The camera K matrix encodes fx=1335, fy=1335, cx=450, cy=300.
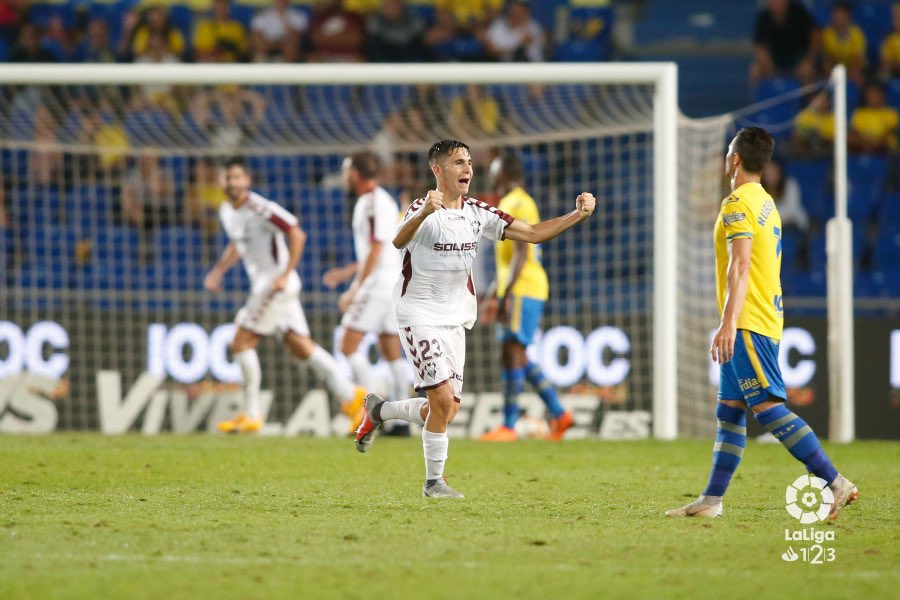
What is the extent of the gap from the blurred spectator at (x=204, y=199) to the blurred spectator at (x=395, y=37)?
341cm

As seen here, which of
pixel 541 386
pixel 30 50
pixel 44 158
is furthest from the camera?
pixel 30 50

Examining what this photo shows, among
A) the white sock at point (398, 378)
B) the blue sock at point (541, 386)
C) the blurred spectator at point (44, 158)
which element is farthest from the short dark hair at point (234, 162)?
the blurred spectator at point (44, 158)

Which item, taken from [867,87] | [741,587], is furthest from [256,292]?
[867,87]

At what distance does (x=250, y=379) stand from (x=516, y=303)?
8.11 ft

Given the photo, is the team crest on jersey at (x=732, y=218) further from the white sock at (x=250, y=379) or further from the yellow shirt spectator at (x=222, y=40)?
the yellow shirt spectator at (x=222, y=40)

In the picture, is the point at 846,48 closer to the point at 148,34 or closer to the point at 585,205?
the point at 148,34

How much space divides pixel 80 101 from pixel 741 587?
13359 mm

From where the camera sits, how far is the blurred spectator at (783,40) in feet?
57.9

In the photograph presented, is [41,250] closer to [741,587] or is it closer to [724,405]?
[724,405]

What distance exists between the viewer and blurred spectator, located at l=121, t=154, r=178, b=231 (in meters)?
15.2

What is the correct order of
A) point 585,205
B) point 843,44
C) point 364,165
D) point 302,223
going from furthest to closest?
point 843,44 < point 302,223 < point 364,165 < point 585,205

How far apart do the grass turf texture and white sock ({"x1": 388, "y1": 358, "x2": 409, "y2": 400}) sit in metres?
1.76

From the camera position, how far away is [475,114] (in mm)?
15906

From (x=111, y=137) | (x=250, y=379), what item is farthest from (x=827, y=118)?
(x=111, y=137)
